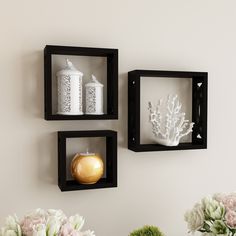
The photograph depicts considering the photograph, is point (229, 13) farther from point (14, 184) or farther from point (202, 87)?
point (14, 184)

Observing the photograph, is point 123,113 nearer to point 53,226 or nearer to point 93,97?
point 93,97

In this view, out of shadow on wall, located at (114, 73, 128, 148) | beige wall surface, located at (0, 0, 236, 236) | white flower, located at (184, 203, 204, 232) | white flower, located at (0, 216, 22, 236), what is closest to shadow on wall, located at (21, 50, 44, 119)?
beige wall surface, located at (0, 0, 236, 236)

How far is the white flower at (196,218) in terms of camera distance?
1233mm

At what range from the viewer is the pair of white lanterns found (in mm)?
1272

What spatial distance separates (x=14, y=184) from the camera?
1.30 meters

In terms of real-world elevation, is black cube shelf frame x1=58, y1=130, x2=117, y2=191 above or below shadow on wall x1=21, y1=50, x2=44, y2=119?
below

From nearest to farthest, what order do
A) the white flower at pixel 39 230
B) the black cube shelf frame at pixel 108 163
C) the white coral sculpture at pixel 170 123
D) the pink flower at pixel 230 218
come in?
the white flower at pixel 39 230
the pink flower at pixel 230 218
the black cube shelf frame at pixel 108 163
the white coral sculpture at pixel 170 123

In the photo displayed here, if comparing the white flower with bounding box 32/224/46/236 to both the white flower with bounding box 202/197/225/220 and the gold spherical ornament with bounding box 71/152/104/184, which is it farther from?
the white flower with bounding box 202/197/225/220

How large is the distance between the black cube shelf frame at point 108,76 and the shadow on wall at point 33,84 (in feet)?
0.17

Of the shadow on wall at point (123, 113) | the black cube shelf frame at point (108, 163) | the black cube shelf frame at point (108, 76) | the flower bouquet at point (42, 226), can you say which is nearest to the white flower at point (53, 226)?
the flower bouquet at point (42, 226)

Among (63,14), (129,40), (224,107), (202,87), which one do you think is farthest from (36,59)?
(224,107)

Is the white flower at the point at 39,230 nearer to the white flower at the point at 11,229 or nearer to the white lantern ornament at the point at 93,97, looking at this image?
the white flower at the point at 11,229

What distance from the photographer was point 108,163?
1389 mm

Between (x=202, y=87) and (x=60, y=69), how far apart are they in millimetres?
630
